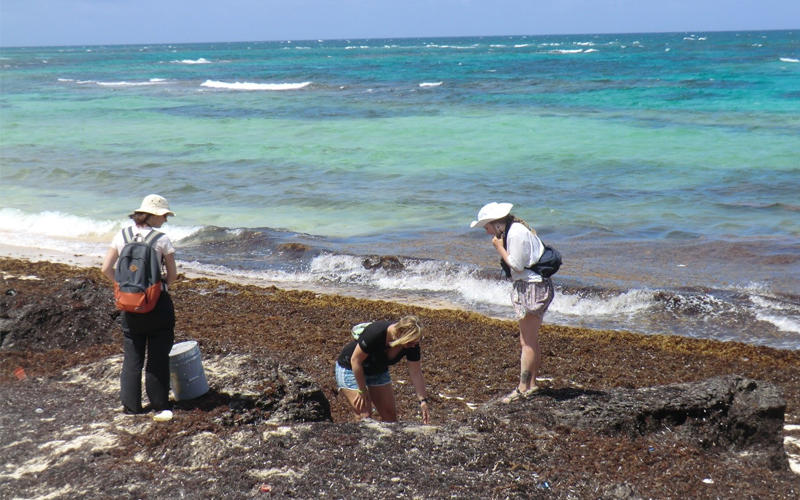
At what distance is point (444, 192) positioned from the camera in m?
18.0

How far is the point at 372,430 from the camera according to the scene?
5.04 m

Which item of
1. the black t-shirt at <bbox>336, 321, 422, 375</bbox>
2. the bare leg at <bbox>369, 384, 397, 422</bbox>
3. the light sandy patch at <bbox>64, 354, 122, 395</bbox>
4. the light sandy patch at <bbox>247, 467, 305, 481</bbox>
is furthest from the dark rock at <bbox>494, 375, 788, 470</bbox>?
the light sandy patch at <bbox>64, 354, 122, 395</bbox>

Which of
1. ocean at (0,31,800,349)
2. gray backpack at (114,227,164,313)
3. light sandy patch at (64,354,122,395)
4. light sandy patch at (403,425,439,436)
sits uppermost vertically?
gray backpack at (114,227,164,313)

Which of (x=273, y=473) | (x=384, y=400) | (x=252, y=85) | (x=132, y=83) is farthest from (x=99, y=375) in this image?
(x=132, y=83)

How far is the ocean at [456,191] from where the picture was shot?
11.1 meters

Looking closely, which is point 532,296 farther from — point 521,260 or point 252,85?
point 252,85

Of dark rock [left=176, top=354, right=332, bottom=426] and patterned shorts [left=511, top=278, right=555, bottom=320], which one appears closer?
dark rock [left=176, top=354, right=332, bottom=426]

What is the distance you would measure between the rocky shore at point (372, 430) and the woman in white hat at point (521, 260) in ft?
1.90

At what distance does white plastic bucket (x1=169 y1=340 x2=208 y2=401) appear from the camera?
18.4ft

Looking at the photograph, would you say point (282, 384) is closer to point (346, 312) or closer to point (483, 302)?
point (346, 312)

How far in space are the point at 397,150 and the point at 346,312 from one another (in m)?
14.9

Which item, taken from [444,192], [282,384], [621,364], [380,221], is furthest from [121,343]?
[444,192]

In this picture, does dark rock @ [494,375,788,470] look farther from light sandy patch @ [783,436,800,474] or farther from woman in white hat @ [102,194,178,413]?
woman in white hat @ [102,194,178,413]

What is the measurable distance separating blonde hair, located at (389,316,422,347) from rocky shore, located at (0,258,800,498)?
571 millimetres
